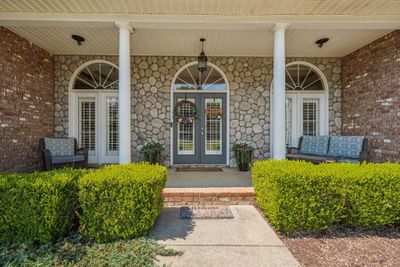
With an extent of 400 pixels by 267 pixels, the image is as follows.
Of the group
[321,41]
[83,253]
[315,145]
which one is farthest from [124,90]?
[315,145]

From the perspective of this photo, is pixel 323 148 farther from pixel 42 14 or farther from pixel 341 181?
pixel 42 14

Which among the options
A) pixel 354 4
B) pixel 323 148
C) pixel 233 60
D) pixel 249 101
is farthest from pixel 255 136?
pixel 354 4

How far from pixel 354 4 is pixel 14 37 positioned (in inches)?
247

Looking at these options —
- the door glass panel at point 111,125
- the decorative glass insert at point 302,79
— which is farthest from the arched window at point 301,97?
the door glass panel at point 111,125

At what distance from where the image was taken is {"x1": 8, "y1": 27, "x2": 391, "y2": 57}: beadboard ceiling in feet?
15.9

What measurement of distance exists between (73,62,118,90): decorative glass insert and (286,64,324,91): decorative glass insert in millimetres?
4678

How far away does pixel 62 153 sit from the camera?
5762mm

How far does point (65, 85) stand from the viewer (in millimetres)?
6324

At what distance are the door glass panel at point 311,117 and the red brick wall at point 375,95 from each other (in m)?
0.64

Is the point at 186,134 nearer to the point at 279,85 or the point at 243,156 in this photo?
the point at 243,156

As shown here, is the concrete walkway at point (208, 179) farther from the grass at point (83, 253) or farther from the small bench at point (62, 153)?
the small bench at point (62, 153)

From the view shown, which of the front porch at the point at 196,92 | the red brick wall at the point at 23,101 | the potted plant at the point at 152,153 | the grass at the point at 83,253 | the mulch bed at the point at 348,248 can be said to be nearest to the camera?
the grass at the point at 83,253

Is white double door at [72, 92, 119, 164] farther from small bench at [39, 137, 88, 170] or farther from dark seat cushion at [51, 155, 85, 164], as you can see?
dark seat cushion at [51, 155, 85, 164]

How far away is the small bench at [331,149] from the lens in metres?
5.04
